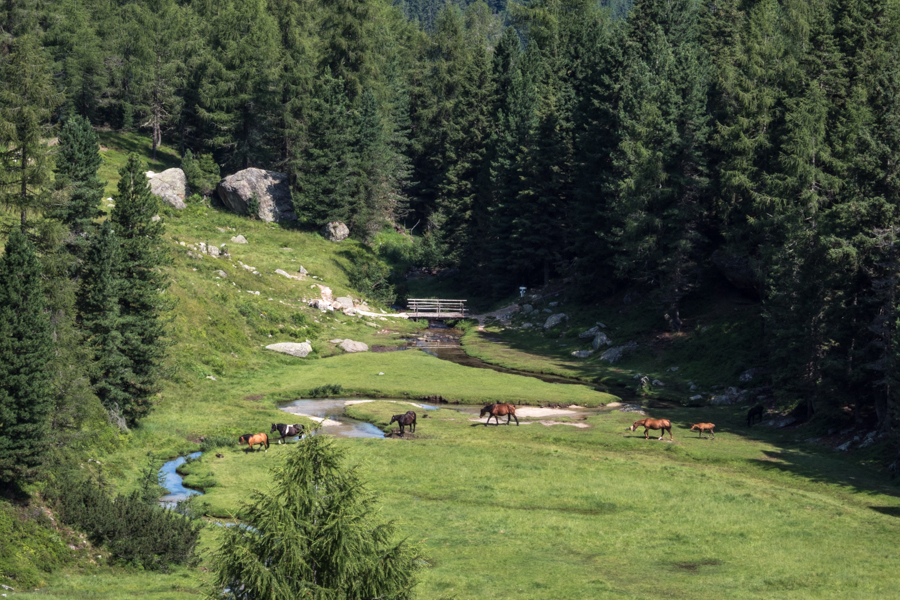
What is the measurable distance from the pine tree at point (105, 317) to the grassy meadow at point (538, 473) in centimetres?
Result: 279

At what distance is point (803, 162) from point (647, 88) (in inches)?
1017

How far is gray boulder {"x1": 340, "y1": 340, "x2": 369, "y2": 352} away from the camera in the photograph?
229 feet

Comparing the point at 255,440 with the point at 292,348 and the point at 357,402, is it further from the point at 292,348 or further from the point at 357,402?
the point at 292,348

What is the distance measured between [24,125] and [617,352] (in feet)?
163

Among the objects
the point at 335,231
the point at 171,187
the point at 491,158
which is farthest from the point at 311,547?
the point at 491,158

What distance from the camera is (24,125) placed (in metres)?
33.1

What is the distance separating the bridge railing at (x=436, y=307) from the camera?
9362 centimetres

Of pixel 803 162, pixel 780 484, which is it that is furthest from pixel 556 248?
pixel 780 484

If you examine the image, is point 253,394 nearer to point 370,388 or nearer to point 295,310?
point 370,388

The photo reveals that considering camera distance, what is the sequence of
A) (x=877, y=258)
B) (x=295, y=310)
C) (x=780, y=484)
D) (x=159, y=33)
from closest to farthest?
(x=780, y=484) < (x=877, y=258) < (x=295, y=310) < (x=159, y=33)

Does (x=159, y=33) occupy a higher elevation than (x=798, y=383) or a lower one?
higher

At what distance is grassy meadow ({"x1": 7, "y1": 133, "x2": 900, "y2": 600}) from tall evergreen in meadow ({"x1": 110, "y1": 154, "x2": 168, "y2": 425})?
81.9 inches

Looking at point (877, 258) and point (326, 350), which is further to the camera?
point (326, 350)

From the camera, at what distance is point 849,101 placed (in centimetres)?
5662
